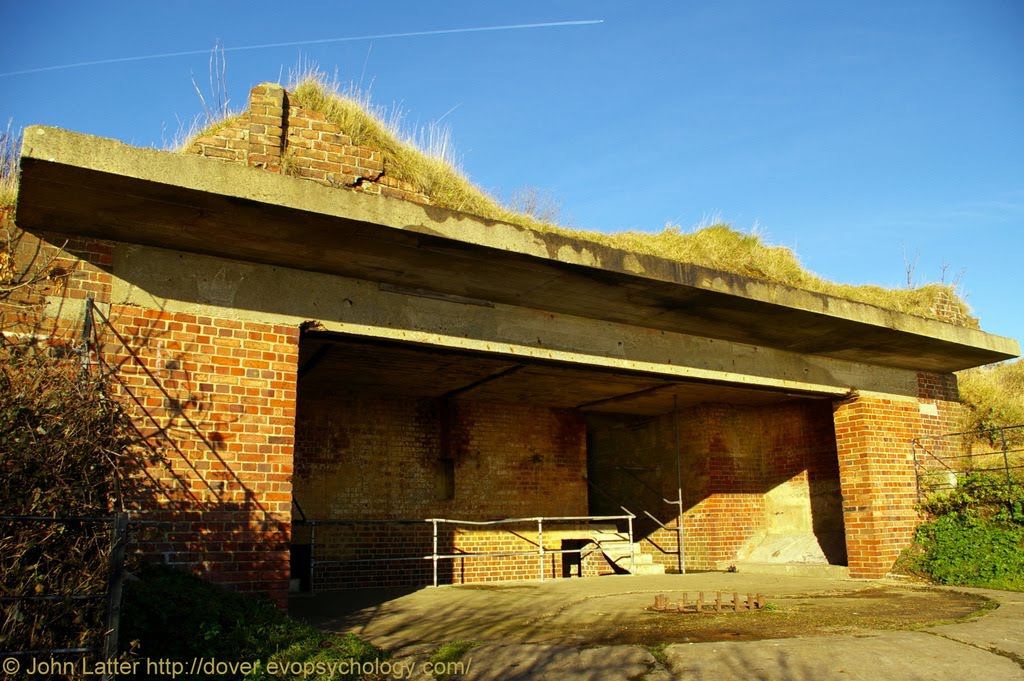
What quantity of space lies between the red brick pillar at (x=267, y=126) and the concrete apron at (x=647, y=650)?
409cm

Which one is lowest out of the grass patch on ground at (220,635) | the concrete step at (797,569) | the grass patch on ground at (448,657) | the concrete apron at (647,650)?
the concrete step at (797,569)

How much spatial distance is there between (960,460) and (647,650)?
8714 millimetres

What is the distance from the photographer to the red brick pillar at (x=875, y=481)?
1093 centimetres

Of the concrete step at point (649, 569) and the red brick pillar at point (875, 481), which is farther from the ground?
the red brick pillar at point (875, 481)

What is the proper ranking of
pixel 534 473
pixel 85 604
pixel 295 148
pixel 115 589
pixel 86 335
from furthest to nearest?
pixel 534 473 → pixel 295 148 → pixel 86 335 → pixel 85 604 → pixel 115 589

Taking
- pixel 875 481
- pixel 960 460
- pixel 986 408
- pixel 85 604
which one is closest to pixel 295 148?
pixel 85 604

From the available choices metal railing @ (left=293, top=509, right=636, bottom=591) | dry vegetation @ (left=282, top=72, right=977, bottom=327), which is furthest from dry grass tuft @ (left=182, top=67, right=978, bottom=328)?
metal railing @ (left=293, top=509, right=636, bottom=591)

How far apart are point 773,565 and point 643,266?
7.09 meters

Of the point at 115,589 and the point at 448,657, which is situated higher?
the point at 115,589

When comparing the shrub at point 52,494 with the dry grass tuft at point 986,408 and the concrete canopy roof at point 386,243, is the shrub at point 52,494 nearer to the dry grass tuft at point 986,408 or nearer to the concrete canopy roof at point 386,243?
the concrete canopy roof at point 386,243

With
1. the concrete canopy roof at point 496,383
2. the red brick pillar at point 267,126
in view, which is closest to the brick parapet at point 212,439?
the red brick pillar at point 267,126

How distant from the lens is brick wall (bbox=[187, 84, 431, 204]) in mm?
6609

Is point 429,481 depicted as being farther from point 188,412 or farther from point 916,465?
point 916,465

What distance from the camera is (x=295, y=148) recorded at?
22.6 feet
